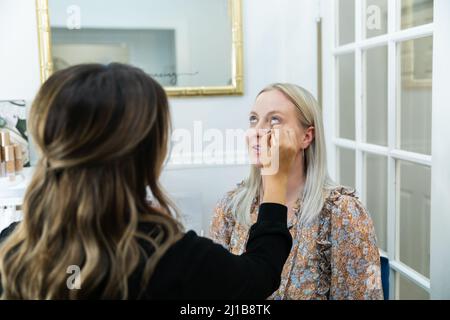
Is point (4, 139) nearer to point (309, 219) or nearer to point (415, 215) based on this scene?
point (309, 219)

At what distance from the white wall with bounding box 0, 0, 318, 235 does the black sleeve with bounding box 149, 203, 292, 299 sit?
47.2 inches

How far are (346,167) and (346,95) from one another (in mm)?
290

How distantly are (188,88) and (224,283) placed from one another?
1323mm

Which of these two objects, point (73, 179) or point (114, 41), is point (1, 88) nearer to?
point (114, 41)

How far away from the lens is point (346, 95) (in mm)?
1823

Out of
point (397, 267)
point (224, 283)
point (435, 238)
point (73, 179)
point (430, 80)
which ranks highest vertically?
point (430, 80)

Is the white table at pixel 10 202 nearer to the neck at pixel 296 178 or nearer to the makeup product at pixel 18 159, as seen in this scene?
the makeup product at pixel 18 159

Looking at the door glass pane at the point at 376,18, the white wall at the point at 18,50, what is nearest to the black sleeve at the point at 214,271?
the door glass pane at the point at 376,18

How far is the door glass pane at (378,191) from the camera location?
5.15ft

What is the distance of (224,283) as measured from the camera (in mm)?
688

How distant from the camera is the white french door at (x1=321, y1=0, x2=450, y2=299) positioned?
3.92ft

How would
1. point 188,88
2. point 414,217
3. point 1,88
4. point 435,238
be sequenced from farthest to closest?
point 188,88
point 1,88
point 414,217
point 435,238

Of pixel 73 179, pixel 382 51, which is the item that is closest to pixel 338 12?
pixel 382 51

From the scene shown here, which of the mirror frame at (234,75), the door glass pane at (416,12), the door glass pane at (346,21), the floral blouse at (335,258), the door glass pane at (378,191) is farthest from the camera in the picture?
the mirror frame at (234,75)
